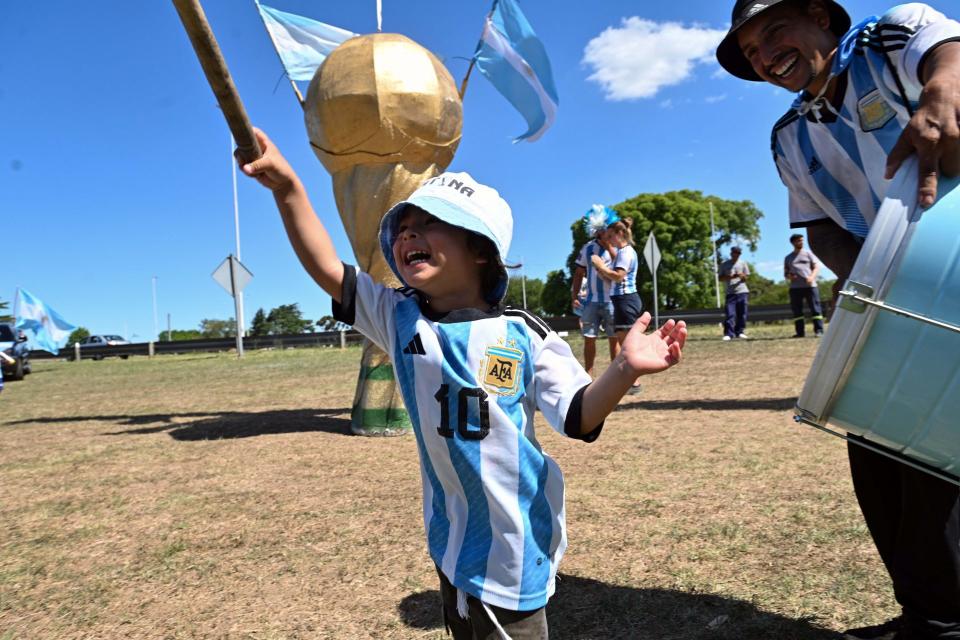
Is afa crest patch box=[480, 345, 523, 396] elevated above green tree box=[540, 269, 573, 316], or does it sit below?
below

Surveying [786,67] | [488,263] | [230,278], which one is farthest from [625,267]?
[230,278]

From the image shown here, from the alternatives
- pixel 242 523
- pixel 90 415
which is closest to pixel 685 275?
pixel 90 415

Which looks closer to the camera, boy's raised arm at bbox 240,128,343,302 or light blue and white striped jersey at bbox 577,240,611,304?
boy's raised arm at bbox 240,128,343,302

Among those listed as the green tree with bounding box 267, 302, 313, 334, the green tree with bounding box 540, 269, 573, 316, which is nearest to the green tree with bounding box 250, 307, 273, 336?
the green tree with bounding box 267, 302, 313, 334

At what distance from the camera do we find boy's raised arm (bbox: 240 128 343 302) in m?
1.69

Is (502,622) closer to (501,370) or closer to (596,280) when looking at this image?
(501,370)

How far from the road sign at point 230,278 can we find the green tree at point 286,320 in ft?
129

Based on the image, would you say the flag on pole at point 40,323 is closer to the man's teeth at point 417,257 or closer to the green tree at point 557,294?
the man's teeth at point 417,257

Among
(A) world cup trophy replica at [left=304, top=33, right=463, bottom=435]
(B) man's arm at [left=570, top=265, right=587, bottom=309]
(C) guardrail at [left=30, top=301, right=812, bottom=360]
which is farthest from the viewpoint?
(C) guardrail at [left=30, top=301, right=812, bottom=360]

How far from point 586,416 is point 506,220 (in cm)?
56

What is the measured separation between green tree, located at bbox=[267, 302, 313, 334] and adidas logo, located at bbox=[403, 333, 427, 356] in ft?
183

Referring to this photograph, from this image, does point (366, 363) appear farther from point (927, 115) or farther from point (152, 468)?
point (927, 115)

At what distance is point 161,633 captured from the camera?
226cm

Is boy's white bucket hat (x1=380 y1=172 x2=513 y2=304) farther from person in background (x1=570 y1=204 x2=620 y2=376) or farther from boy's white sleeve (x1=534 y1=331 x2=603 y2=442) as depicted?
person in background (x1=570 y1=204 x2=620 y2=376)
